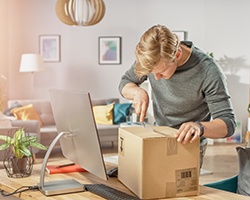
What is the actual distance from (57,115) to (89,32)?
605cm

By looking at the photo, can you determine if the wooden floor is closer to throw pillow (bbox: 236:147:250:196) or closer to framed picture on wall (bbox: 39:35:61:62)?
framed picture on wall (bbox: 39:35:61:62)

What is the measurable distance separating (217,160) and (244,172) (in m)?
3.64

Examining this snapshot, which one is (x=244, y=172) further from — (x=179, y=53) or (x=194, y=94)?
(x=179, y=53)

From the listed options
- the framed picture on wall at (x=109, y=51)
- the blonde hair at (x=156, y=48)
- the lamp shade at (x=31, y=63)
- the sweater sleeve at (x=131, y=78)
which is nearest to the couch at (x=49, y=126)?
the lamp shade at (x=31, y=63)

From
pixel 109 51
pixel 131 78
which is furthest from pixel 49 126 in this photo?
pixel 131 78

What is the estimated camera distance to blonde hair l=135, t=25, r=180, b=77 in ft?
6.48

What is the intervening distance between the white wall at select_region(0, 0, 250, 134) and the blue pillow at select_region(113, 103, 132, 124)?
3.29ft

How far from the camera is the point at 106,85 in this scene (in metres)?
8.21

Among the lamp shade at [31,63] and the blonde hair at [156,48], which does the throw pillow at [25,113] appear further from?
the blonde hair at [156,48]

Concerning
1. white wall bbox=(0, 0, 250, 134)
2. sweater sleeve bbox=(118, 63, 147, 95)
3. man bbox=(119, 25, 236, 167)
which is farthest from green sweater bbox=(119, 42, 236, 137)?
white wall bbox=(0, 0, 250, 134)

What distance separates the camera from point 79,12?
6113 millimetres

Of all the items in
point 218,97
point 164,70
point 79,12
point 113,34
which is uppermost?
point 79,12

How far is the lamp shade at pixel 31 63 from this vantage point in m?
7.68

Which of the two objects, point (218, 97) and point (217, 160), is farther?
point (217, 160)
